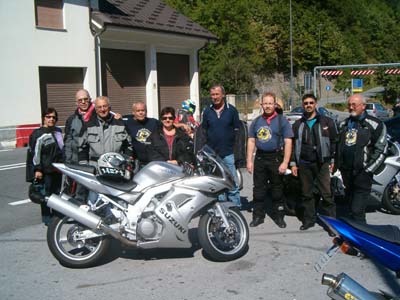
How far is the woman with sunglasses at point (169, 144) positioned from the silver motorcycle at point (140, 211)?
71 cm

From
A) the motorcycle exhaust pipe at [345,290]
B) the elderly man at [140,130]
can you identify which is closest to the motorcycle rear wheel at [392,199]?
the elderly man at [140,130]

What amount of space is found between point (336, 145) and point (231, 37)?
143ft

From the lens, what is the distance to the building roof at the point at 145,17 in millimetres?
20594

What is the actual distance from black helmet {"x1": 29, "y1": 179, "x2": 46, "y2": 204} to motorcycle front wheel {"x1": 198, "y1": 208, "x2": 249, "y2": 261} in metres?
2.05

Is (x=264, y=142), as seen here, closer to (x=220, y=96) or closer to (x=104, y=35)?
(x=220, y=96)

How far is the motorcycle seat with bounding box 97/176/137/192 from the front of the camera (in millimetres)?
4895

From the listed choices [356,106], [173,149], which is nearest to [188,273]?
[173,149]

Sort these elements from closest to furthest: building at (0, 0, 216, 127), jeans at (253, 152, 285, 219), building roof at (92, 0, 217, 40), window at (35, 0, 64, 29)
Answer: jeans at (253, 152, 285, 219)
building at (0, 0, 216, 127)
window at (35, 0, 64, 29)
building roof at (92, 0, 217, 40)

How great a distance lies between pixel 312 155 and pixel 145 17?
18033mm

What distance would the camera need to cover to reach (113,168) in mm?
4898

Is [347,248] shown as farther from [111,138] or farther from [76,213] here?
[111,138]

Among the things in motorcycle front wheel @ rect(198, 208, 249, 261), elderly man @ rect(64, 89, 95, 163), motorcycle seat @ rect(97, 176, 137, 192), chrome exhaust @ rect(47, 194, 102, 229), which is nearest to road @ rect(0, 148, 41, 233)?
elderly man @ rect(64, 89, 95, 163)

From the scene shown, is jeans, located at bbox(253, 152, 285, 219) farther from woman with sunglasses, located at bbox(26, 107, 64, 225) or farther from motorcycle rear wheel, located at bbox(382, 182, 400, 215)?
woman with sunglasses, located at bbox(26, 107, 64, 225)

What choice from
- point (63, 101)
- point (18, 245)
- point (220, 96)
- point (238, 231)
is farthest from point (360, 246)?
point (63, 101)
